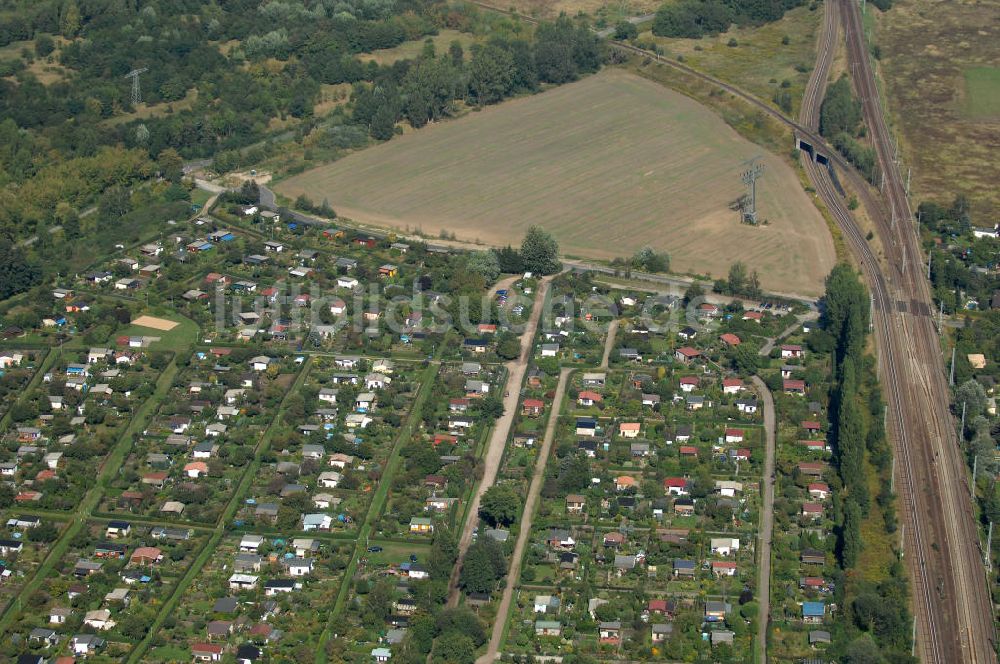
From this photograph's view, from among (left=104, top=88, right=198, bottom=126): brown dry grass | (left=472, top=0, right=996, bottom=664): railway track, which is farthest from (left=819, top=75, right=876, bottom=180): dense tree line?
(left=104, top=88, right=198, bottom=126): brown dry grass

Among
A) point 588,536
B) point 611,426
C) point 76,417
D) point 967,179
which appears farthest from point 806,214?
point 76,417

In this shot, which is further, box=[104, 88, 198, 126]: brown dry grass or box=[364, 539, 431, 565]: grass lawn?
box=[104, 88, 198, 126]: brown dry grass

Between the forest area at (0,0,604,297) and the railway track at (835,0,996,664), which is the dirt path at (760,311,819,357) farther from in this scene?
the forest area at (0,0,604,297)

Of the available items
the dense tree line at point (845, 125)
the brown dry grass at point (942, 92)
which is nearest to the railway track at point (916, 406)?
the dense tree line at point (845, 125)

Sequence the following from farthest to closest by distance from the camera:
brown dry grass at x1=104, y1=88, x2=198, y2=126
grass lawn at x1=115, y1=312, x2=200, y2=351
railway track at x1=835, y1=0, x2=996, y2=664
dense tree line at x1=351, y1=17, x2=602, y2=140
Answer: dense tree line at x1=351, y1=17, x2=602, y2=140 < brown dry grass at x1=104, y1=88, x2=198, y2=126 < grass lawn at x1=115, y1=312, x2=200, y2=351 < railway track at x1=835, y1=0, x2=996, y2=664

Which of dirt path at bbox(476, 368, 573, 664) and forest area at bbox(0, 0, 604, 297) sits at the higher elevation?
forest area at bbox(0, 0, 604, 297)

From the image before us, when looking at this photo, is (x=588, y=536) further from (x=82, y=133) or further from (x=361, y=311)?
(x=82, y=133)

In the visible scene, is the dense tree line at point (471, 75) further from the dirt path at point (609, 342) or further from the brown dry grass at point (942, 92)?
the dirt path at point (609, 342)

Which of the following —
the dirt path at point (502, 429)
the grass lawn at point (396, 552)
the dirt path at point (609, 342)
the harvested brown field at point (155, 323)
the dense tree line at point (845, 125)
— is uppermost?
the dense tree line at point (845, 125)
